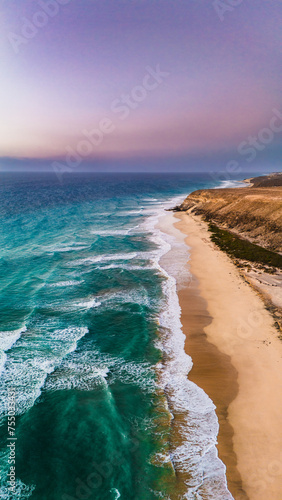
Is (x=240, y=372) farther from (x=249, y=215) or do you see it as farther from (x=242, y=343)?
(x=249, y=215)

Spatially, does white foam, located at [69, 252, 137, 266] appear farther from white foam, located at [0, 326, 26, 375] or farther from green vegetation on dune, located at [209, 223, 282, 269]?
white foam, located at [0, 326, 26, 375]

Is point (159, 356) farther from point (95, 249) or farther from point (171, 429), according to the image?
point (95, 249)

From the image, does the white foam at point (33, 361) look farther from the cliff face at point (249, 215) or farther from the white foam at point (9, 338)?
the cliff face at point (249, 215)

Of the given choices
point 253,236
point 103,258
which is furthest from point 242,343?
point 253,236

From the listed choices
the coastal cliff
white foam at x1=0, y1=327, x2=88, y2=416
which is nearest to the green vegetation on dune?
the coastal cliff

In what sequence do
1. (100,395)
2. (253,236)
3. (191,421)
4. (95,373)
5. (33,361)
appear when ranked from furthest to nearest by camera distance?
(253,236) < (33,361) < (95,373) < (100,395) < (191,421)

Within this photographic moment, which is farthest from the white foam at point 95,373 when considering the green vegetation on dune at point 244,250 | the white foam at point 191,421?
the green vegetation on dune at point 244,250
